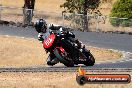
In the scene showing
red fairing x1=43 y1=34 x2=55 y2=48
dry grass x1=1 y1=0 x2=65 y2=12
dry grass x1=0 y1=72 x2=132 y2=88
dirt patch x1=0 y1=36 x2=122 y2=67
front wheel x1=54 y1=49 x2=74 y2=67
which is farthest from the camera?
dry grass x1=1 y1=0 x2=65 y2=12

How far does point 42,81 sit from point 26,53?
1602 cm

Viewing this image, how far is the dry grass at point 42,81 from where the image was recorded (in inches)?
790

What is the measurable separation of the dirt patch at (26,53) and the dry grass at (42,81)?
1054 cm

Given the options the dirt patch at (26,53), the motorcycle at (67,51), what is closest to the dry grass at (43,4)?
the dirt patch at (26,53)

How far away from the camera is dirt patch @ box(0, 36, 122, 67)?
33.9 m

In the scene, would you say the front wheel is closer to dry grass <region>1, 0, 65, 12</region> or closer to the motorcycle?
the motorcycle

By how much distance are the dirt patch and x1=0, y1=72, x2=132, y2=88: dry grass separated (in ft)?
34.6

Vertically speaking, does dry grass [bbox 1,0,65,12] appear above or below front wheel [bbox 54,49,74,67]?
below

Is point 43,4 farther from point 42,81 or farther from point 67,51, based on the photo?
point 67,51

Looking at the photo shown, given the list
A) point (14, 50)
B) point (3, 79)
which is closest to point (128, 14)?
point (14, 50)

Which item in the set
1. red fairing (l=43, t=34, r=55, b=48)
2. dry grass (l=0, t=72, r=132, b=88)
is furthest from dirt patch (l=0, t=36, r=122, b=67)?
red fairing (l=43, t=34, r=55, b=48)

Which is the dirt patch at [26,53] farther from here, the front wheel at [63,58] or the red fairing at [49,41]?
the red fairing at [49,41]

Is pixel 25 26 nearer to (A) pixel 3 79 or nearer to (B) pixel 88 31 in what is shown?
(B) pixel 88 31

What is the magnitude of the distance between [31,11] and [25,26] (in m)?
2.82
